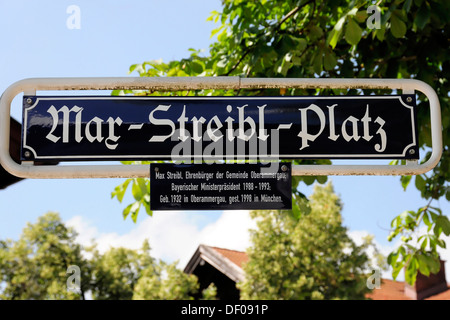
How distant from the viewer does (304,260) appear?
17.1 m

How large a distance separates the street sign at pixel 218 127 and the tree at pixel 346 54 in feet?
7.35

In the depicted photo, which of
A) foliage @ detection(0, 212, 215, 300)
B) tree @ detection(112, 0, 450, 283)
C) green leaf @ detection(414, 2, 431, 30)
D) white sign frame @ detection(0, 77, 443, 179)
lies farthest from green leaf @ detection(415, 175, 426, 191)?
foliage @ detection(0, 212, 215, 300)

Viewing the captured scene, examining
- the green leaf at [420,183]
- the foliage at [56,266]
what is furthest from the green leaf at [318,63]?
the foliage at [56,266]

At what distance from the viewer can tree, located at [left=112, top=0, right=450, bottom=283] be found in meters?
4.63

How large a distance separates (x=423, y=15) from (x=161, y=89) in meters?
3.17

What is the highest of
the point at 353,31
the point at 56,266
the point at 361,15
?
the point at 361,15

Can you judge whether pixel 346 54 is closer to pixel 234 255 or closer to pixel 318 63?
pixel 318 63

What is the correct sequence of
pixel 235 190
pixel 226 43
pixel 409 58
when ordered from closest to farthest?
pixel 235 190
pixel 409 58
pixel 226 43

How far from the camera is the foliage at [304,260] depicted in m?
16.8

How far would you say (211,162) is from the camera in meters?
2.08

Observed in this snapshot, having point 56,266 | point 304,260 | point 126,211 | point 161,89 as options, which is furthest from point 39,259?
point 161,89
